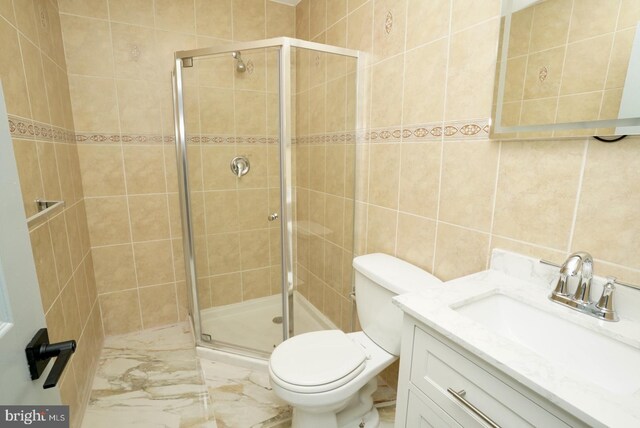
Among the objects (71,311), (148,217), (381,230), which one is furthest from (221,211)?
(381,230)

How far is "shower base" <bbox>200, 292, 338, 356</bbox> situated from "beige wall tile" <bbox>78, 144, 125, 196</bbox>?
3.46ft

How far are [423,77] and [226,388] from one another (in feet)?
6.34

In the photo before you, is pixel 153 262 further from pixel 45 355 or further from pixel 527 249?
pixel 527 249

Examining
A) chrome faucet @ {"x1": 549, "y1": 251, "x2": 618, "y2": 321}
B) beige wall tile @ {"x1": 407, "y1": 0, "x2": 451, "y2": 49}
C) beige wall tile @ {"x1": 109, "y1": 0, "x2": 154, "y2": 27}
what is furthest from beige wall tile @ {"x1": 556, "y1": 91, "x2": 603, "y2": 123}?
beige wall tile @ {"x1": 109, "y1": 0, "x2": 154, "y2": 27}

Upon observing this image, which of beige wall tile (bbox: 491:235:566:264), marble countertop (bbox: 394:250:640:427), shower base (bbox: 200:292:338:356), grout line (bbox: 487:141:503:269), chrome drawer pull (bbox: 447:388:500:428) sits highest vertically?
grout line (bbox: 487:141:503:269)

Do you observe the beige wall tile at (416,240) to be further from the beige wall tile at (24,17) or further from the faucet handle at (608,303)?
the beige wall tile at (24,17)

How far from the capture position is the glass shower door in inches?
70.9

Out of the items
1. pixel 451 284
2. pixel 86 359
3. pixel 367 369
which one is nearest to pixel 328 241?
pixel 367 369

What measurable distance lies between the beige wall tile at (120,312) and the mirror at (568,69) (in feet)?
8.24

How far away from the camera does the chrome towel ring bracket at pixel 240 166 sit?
1.96 m

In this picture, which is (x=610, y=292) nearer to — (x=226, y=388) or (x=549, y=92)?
(x=549, y=92)

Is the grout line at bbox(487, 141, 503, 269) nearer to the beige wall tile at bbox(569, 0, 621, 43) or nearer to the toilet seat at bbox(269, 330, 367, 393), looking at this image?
the beige wall tile at bbox(569, 0, 621, 43)

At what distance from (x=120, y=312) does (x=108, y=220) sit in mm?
689

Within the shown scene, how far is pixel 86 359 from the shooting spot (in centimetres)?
176
